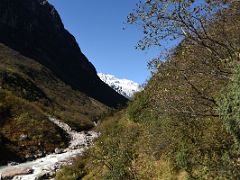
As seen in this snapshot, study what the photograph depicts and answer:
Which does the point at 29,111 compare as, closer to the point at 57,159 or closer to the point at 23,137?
the point at 23,137

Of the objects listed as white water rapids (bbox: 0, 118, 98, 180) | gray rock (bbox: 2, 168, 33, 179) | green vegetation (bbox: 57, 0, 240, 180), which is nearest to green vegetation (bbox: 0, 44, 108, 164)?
white water rapids (bbox: 0, 118, 98, 180)

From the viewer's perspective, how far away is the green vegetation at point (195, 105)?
14734mm

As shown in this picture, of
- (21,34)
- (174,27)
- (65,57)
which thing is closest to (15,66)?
(21,34)

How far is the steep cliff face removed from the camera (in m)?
144

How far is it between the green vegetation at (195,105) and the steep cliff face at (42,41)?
122 metres

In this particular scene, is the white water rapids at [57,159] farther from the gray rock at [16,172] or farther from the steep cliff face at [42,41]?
the steep cliff face at [42,41]

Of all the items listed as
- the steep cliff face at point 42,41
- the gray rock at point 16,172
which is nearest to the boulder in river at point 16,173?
the gray rock at point 16,172

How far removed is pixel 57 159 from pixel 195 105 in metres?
27.7

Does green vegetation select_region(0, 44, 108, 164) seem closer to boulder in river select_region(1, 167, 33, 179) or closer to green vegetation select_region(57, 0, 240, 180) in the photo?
boulder in river select_region(1, 167, 33, 179)

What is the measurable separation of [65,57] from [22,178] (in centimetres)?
15687

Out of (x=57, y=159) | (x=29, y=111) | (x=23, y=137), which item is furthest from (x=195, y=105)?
(x=29, y=111)

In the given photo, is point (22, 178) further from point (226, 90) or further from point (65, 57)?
point (65, 57)

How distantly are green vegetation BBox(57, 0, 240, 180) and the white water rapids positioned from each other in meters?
12.7

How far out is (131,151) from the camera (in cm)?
2341
